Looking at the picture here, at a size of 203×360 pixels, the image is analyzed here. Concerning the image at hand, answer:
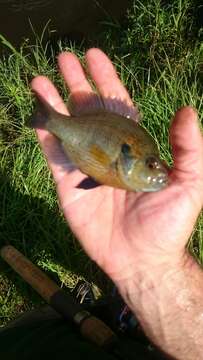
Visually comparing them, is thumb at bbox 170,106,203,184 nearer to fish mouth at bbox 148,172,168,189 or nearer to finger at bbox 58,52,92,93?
fish mouth at bbox 148,172,168,189

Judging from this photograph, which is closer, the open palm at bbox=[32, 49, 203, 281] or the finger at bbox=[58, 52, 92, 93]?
the open palm at bbox=[32, 49, 203, 281]

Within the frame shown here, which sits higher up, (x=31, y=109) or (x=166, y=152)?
(x=31, y=109)

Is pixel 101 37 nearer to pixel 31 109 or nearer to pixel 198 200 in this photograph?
pixel 31 109

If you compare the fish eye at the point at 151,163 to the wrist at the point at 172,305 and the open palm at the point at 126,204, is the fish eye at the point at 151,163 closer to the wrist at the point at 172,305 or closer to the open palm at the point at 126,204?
the open palm at the point at 126,204

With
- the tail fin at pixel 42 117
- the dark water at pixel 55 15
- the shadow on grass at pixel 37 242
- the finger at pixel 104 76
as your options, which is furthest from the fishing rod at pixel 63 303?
the dark water at pixel 55 15

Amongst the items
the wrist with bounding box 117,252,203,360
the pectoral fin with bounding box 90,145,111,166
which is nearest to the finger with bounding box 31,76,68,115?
the pectoral fin with bounding box 90,145,111,166

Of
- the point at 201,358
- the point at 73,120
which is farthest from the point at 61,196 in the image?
the point at 201,358

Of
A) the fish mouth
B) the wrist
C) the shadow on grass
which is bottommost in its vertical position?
the shadow on grass
